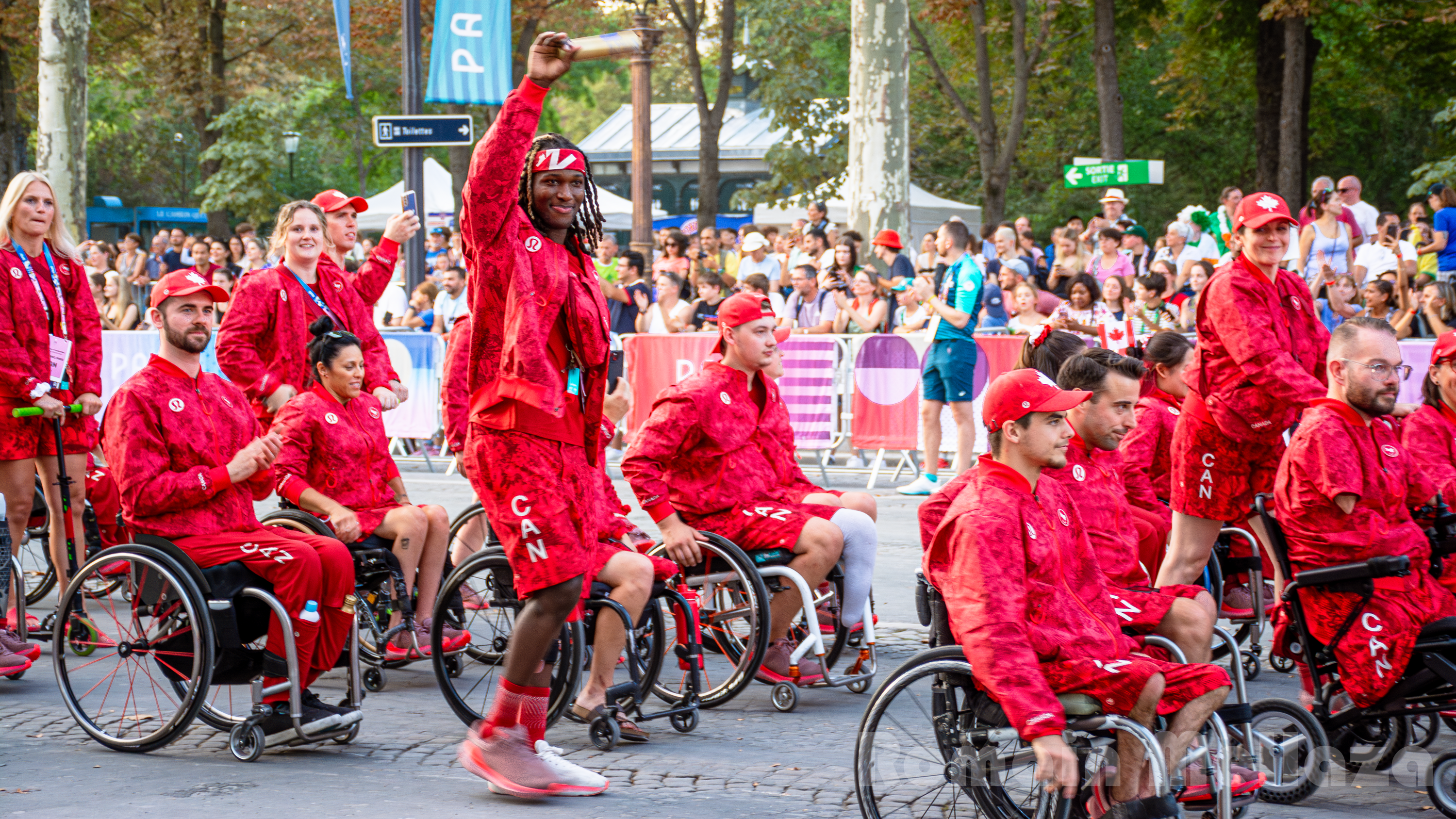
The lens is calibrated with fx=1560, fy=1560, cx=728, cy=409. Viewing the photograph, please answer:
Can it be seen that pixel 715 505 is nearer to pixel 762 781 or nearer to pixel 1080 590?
pixel 762 781

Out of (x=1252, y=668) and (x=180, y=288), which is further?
(x=1252, y=668)

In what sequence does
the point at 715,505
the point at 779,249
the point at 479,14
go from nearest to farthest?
the point at 715,505 → the point at 479,14 → the point at 779,249

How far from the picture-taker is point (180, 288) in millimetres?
5602

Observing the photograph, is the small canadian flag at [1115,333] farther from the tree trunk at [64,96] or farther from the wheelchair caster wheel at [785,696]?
the tree trunk at [64,96]

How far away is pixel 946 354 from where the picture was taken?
11781 mm

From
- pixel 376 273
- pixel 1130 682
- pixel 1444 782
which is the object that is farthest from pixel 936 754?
pixel 376 273

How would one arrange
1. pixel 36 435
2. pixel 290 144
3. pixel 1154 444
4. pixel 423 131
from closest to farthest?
pixel 1154 444
pixel 36 435
pixel 423 131
pixel 290 144

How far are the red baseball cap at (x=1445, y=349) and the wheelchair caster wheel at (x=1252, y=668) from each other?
1571 mm

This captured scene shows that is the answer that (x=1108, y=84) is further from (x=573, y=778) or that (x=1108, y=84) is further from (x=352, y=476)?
(x=573, y=778)

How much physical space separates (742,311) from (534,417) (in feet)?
5.71

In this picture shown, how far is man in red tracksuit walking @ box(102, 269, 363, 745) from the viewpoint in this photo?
5258 mm

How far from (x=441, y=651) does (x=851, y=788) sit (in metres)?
1.55

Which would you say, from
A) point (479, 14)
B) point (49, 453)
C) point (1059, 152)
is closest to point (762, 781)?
point (49, 453)

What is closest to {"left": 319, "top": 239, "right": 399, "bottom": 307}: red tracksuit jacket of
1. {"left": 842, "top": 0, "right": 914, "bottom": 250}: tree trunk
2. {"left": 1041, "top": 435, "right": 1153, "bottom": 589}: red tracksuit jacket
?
{"left": 1041, "top": 435, "right": 1153, "bottom": 589}: red tracksuit jacket
